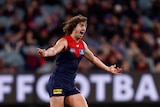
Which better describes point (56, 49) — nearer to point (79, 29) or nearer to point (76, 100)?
point (79, 29)

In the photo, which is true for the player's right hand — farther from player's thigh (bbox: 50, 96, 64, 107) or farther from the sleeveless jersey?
player's thigh (bbox: 50, 96, 64, 107)

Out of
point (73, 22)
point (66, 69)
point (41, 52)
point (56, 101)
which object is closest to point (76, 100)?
point (56, 101)

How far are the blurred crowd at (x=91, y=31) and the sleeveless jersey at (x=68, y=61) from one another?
5.65 meters

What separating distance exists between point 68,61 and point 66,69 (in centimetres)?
14

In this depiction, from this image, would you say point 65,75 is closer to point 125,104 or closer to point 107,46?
point 125,104

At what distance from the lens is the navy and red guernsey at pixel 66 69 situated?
10.0 meters

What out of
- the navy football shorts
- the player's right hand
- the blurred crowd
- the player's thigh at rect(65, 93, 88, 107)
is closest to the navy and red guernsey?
the navy football shorts

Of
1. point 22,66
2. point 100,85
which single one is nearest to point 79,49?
point 100,85

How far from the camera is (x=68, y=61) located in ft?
33.0

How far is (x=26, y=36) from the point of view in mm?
17297

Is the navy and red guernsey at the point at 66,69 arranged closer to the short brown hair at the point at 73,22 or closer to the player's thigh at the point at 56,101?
the player's thigh at the point at 56,101

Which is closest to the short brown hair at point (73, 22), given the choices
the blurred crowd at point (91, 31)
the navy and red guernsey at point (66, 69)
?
the navy and red guernsey at point (66, 69)

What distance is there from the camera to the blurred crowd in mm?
16797

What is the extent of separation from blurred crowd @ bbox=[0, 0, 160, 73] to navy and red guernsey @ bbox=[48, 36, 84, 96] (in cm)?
562
